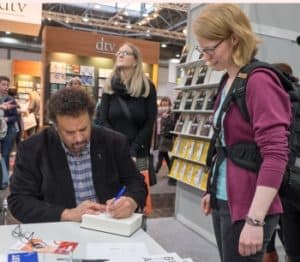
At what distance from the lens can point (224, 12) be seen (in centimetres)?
138

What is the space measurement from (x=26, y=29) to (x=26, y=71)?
8.29m

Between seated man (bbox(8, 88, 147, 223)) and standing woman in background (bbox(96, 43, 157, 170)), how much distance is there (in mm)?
1055

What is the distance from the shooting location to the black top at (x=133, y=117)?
9.59 feet

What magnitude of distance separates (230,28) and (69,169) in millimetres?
892

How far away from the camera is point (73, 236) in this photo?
1438mm

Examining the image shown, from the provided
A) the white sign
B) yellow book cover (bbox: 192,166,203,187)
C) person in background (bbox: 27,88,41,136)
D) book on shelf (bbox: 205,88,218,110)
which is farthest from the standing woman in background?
person in background (bbox: 27,88,41,136)

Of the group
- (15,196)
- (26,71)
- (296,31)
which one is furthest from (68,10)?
(15,196)

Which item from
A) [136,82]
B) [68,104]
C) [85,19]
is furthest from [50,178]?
[85,19]

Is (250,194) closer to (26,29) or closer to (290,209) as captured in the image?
(290,209)

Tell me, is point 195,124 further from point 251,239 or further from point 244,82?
point 251,239

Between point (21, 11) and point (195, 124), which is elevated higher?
point (21, 11)

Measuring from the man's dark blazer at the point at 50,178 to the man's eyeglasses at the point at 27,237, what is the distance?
7.0 inches

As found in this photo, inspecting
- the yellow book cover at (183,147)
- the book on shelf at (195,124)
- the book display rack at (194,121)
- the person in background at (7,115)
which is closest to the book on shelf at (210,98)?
the book display rack at (194,121)

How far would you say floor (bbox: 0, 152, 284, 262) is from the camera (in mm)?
3382
